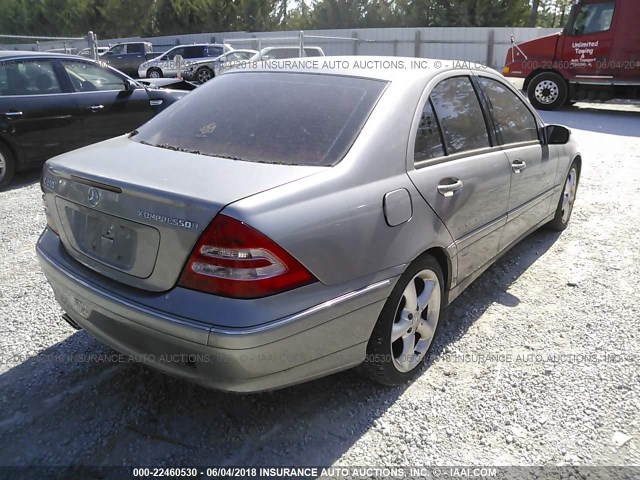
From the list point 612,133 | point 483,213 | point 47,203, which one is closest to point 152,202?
point 47,203

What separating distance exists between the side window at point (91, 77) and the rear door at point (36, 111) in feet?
0.67

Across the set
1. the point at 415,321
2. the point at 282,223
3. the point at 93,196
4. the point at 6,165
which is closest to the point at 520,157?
the point at 415,321

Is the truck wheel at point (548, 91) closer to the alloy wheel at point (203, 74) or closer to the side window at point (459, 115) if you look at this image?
the side window at point (459, 115)

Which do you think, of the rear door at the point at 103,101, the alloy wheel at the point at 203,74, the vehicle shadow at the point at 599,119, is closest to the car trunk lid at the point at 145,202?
the rear door at the point at 103,101

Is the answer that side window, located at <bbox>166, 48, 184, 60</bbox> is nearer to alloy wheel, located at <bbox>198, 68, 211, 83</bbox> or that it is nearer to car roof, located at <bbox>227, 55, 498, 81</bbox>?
alloy wheel, located at <bbox>198, 68, 211, 83</bbox>

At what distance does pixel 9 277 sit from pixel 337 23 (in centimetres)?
4059

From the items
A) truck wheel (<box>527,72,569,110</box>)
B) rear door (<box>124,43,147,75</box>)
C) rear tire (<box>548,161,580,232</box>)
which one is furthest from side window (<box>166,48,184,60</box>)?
rear tire (<box>548,161,580,232</box>)

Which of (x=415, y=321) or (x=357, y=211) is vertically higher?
(x=357, y=211)

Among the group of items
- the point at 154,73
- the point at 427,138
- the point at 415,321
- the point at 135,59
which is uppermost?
the point at 427,138

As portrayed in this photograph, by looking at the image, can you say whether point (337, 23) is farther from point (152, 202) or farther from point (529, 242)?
point (152, 202)

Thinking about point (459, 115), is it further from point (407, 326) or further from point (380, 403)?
point (380, 403)

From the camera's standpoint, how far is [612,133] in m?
10.3

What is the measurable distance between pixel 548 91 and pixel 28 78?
11.8 m

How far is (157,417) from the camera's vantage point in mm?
2498
